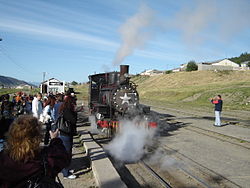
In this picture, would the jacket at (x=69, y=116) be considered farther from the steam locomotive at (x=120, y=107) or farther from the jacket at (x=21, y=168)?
the steam locomotive at (x=120, y=107)

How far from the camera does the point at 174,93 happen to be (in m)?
41.8

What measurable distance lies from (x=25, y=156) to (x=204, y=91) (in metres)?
35.4

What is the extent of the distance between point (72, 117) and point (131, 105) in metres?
4.81

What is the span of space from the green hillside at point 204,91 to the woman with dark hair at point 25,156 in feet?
77.0

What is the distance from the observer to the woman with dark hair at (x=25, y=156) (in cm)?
A: 217

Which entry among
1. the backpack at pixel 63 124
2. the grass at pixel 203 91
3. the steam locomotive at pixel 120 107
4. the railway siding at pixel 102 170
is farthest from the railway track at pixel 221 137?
the grass at pixel 203 91

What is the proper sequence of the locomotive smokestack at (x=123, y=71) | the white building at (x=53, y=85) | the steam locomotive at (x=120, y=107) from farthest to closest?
the white building at (x=53, y=85) → the locomotive smokestack at (x=123, y=71) → the steam locomotive at (x=120, y=107)

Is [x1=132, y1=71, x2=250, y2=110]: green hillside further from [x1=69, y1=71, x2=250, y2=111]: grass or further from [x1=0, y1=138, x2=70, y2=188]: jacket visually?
[x1=0, y1=138, x2=70, y2=188]: jacket

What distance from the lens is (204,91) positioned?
116ft

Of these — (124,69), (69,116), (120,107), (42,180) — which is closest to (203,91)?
(124,69)

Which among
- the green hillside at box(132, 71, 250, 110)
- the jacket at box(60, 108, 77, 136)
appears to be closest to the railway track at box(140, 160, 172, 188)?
the jacket at box(60, 108, 77, 136)

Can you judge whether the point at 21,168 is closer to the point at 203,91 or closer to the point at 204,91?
the point at 204,91

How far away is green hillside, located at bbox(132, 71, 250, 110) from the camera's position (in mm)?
27484

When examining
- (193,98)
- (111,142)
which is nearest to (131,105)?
(111,142)
